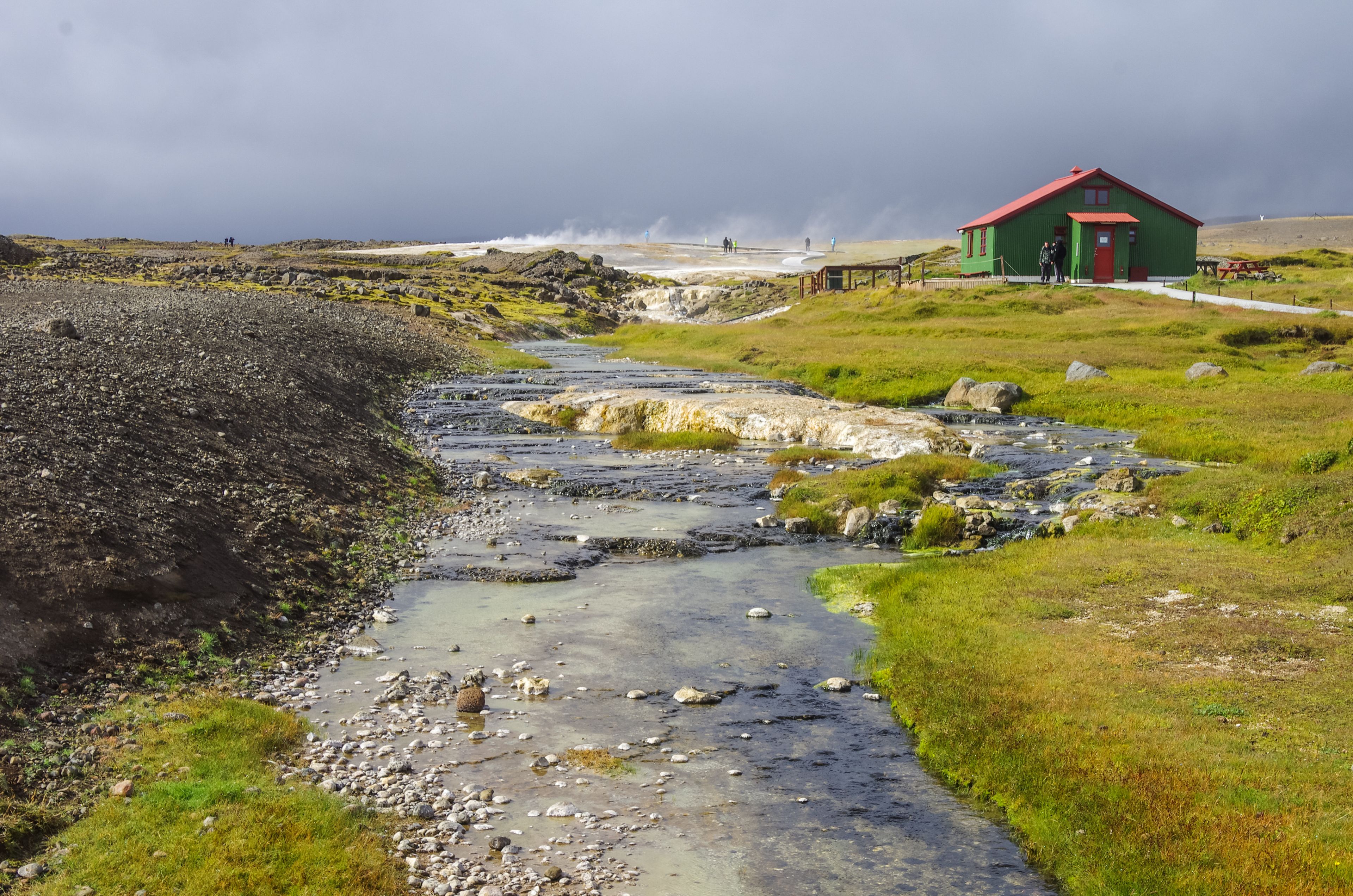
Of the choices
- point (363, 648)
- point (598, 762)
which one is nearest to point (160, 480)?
point (363, 648)

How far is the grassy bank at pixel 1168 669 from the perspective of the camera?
31.8 feet

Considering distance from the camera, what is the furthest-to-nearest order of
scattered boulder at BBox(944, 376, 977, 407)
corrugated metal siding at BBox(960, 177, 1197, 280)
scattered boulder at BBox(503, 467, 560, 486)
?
corrugated metal siding at BBox(960, 177, 1197, 280), scattered boulder at BBox(944, 376, 977, 407), scattered boulder at BBox(503, 467, 560, 486)

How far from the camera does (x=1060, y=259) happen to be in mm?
80188

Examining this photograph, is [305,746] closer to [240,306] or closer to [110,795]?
[110,795]

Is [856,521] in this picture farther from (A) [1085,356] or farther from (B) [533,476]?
(A) [1085,356]

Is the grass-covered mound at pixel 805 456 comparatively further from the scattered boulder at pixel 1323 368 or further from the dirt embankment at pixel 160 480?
the scattered boulder at pixel 1323 368

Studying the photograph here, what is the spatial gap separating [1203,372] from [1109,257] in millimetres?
39707

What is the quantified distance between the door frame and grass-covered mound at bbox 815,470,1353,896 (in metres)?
63.7

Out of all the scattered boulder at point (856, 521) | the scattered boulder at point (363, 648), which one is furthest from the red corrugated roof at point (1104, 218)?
the scattered boulder at point (363, 648)

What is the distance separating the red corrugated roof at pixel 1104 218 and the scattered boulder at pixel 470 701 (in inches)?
2994

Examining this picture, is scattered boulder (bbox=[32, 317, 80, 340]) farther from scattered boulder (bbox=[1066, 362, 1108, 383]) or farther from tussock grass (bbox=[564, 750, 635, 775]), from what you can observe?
scattered boulder (bbox=[1066, 362, 1108, 383])

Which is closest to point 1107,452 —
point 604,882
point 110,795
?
point 604,882

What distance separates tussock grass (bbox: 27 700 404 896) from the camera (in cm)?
920

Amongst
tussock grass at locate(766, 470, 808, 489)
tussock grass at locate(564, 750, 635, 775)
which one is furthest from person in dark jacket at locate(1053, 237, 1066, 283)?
tussock grass at locate(564, 750, 635, 775)
